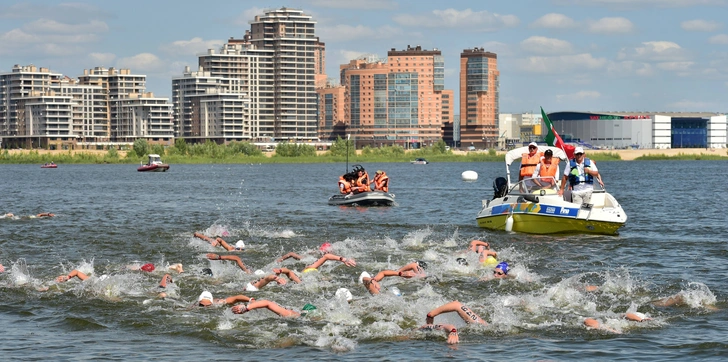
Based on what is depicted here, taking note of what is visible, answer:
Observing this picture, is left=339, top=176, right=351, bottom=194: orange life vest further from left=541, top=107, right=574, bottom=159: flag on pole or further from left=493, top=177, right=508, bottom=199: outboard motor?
left=493, top=177, right=508, bottom=199: outboard motor

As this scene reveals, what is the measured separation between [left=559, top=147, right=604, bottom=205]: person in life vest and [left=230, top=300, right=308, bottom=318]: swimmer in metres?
14.8

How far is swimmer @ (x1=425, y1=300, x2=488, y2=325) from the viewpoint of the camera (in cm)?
1839

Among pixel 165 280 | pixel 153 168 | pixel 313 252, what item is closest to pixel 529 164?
pixel 313 252

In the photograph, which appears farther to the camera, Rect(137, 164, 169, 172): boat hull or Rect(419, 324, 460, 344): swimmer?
Rect(137, 164, 169, 172): boat hull

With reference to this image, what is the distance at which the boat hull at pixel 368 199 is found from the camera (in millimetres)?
51312

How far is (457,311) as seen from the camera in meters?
18.6

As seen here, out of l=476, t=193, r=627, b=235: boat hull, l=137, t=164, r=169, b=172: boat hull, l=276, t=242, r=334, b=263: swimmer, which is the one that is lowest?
l=137, t=164, r=169, b=172: boat hull

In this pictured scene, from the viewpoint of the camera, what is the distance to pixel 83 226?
138 ft

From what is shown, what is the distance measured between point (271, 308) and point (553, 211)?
1585 cm

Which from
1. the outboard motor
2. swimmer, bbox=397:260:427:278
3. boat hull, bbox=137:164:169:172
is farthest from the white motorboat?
boat hull, bbox=137:164:169:172

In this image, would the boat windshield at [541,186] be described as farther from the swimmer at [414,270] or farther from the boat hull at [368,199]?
the boat hull at [368,199]

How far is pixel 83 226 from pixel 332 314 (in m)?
25.1

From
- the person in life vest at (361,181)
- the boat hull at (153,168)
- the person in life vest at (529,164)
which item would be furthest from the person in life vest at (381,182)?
the boat hull at (153,168)

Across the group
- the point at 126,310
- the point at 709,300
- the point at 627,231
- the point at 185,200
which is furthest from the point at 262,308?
the point at 185,200
